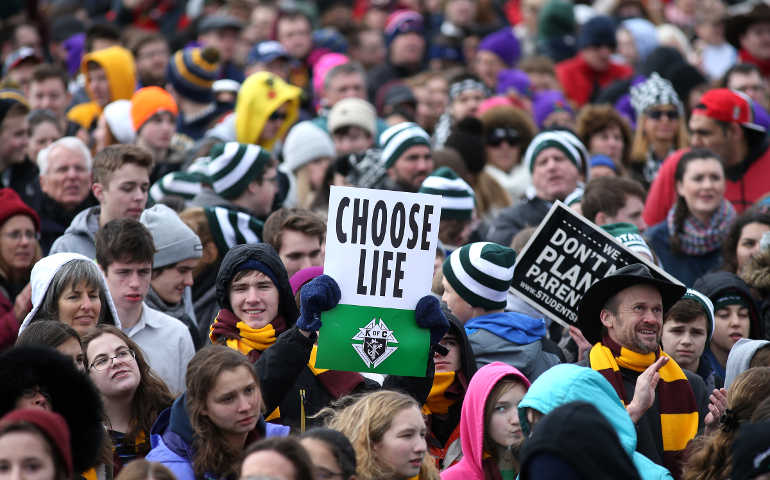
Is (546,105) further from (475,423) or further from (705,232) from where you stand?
(475,423)

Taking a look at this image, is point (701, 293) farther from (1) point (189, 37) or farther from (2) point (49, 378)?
(1) point (189, 37)

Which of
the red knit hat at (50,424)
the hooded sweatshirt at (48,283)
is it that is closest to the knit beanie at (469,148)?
the hooded sweatshirt at (48,283)

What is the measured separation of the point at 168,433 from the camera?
20.0 feet

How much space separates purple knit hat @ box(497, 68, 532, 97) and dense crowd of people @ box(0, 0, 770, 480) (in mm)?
33

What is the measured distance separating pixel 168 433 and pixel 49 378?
0.70m

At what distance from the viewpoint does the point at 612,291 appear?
687cm

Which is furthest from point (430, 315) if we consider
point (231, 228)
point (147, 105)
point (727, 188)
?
point (727, 188)

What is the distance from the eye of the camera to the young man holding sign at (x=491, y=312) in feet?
24.1

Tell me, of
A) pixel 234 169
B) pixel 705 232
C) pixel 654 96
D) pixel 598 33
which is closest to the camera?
pixel 234 169

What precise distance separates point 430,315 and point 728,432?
1.49 m

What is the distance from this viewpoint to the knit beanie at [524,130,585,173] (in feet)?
34.9

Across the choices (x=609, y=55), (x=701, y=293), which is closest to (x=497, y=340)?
(x=701, y=293)

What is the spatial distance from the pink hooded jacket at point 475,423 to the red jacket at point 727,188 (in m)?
4.40

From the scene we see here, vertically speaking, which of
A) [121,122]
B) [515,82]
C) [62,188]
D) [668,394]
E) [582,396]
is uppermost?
[515,82]
